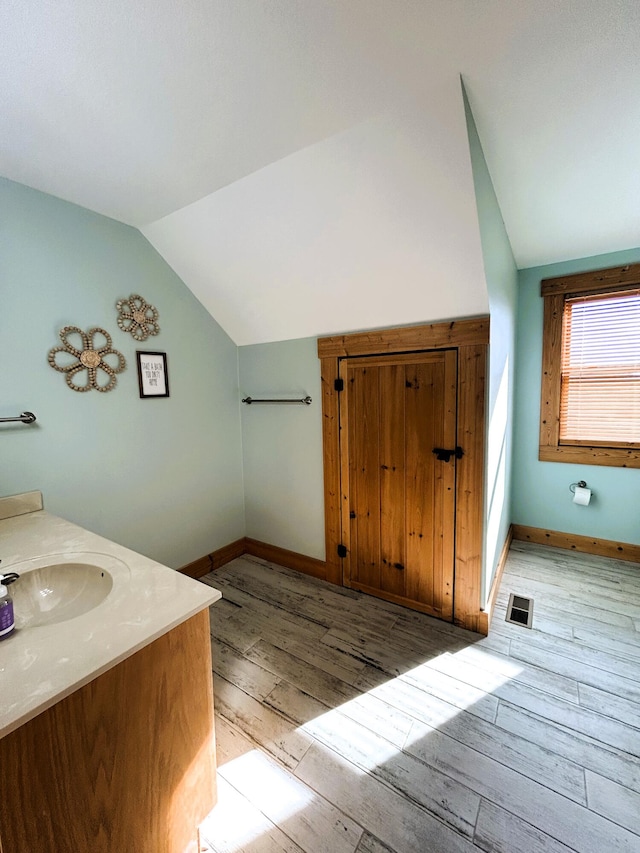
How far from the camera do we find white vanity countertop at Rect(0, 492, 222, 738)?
2.22 ft

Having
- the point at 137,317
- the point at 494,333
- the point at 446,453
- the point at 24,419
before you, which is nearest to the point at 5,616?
the point at 24,419

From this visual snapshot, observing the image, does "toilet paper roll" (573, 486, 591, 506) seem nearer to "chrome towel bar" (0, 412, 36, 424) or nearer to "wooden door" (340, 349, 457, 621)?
"wooden door" (340, 349, 457, 621)

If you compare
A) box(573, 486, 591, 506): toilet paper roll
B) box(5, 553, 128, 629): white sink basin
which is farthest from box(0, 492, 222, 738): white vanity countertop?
box(573, 486, 591, 506): toilet paper roll

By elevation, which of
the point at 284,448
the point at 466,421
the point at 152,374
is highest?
the point at 152,374

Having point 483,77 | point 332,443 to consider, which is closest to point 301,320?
point 332,443

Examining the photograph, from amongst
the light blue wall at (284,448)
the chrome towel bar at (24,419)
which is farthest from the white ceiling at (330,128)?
the chrome towel bar at (24,419)

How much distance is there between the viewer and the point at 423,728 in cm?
A: 144

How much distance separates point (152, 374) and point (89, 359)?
1.23 feet

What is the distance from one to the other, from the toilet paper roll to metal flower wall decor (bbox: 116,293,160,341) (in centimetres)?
339

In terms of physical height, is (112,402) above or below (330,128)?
below

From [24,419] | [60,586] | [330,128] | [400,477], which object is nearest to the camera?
[60,586]

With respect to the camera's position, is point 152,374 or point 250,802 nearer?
point 250,802

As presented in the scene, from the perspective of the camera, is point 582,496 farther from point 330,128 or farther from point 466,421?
point 330,128

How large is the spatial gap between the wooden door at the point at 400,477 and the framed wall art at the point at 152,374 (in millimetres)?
1181
